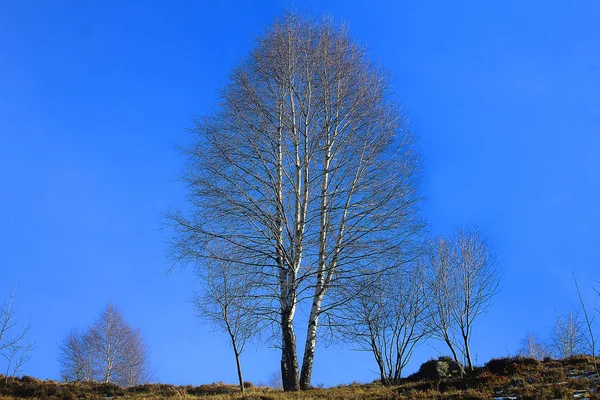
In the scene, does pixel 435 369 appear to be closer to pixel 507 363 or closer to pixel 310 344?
pixel 507 363

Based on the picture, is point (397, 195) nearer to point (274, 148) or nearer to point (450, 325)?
point (274, 148)

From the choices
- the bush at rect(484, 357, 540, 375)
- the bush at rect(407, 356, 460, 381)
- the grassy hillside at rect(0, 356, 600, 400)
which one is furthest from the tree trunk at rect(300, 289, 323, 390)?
the bush at rect(407, 356, 460, 381)

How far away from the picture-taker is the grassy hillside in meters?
8.41

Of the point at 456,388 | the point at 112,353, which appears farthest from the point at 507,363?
the point at 112,353

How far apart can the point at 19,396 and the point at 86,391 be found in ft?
4.87

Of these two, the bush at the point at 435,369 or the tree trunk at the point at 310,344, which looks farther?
the bush at the point at 435,369

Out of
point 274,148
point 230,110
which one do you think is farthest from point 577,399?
point 230,110

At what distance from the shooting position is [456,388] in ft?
33.0

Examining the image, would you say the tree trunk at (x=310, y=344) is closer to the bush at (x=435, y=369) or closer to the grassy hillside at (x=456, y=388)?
the grassy hillside at (x=456, y=388)

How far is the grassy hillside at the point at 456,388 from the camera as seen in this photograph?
8.41 m

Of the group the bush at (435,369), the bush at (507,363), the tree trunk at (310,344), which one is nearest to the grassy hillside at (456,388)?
the bush at (507,363)

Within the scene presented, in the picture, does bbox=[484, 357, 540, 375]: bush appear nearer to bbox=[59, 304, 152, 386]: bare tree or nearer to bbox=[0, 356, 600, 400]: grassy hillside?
bbox=[0, 356, 600, 400]: grassy hillside

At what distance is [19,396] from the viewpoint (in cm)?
1202

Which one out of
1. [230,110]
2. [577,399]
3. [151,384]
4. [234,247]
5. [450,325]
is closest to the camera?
[577,399]
